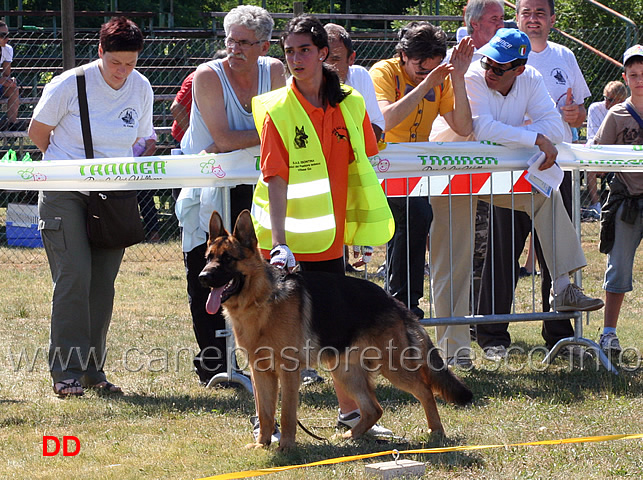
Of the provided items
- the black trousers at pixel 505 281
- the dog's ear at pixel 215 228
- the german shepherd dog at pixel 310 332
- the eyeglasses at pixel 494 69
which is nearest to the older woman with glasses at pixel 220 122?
the dog's ear at pixel 215 228

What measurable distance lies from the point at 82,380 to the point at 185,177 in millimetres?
1644

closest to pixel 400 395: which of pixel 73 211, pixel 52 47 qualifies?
pixel 73 211

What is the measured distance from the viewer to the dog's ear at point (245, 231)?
4.59m

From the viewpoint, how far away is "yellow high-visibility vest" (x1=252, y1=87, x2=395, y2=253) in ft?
15.4

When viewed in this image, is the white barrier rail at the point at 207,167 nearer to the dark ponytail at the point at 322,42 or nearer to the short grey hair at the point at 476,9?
the dark ponytail at the point at 322,42

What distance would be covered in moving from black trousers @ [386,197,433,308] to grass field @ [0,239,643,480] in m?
0.75

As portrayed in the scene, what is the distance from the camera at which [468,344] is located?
6.78 meters

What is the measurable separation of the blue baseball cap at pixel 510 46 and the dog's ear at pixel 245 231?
2.44 metres

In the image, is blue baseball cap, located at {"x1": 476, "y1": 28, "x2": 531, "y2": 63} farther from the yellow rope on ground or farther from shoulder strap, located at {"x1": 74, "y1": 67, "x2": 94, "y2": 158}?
shoulder strap, located at {"x1": 74, "y1": 67, "x2": 94, "y2": 158}

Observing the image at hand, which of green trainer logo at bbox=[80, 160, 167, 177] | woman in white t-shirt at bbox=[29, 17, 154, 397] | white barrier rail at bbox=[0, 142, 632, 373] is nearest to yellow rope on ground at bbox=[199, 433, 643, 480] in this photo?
white barrier rail at bbox=[0, 142, 632, 373]

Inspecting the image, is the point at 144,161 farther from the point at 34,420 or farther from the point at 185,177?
the point at 34,420

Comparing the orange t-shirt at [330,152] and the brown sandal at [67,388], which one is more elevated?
the orange t-shirt at [330,152]

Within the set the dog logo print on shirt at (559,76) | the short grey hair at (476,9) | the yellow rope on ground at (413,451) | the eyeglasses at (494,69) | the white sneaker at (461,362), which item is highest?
the short grey hair at (476,9)

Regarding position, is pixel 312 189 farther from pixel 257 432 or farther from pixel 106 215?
pixel 106 215
